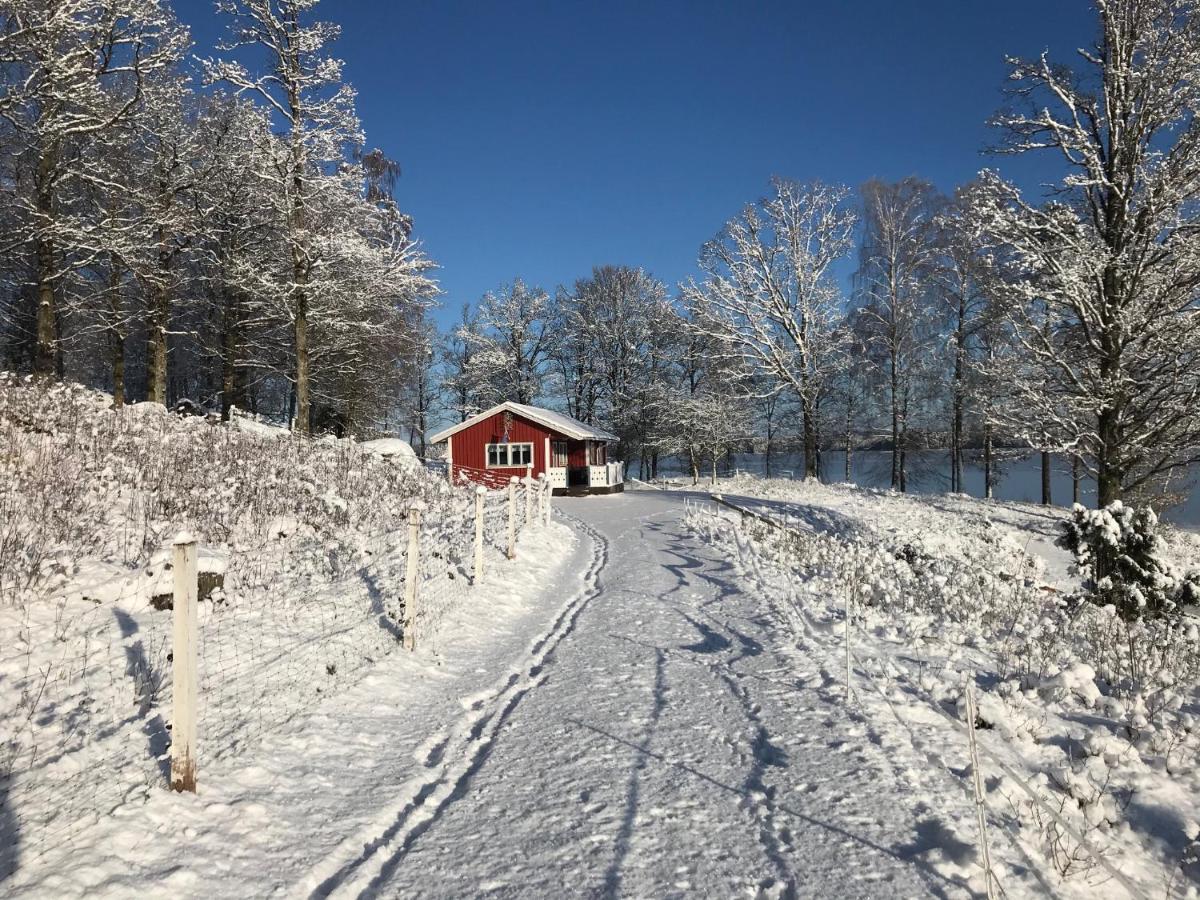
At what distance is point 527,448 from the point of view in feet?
103

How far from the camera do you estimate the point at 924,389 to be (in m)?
33.2

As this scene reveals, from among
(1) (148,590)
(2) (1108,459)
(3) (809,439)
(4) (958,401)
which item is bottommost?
(1) (148,590)

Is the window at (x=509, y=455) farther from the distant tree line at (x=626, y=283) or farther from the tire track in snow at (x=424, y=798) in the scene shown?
the tire track in snow at (x=424, y=798)

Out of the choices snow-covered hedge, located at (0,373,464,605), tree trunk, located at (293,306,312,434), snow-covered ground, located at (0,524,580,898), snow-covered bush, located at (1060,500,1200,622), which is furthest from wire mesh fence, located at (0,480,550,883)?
tree trunk, located at (293,306,312,434)

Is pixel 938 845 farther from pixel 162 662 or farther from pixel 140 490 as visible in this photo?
pixel 140 490

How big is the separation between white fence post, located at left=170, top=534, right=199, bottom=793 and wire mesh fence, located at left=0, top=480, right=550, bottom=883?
17 cm

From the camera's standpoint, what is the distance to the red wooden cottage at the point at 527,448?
31109 millimetres

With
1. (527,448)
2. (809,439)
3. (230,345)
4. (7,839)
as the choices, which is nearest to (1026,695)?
(7,839)

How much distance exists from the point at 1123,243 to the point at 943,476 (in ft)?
104

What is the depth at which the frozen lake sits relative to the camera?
33.1 m

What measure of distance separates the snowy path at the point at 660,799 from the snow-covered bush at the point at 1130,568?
5.66 meters

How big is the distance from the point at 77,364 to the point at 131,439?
24.9 m

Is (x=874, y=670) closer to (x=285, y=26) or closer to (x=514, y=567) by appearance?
(x=514, y=567)

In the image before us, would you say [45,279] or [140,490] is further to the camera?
[45,279]
